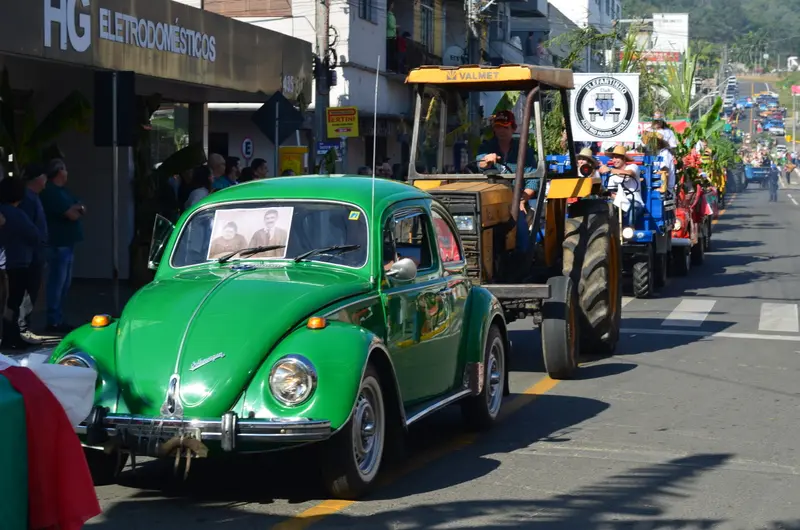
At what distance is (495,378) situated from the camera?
9.20 m

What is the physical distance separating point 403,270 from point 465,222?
3.15 meters

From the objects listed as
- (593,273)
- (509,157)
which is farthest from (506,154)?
(593,273)

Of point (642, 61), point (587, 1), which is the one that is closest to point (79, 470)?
point (642, 61)

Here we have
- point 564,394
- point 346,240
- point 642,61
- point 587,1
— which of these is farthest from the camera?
point 587,1

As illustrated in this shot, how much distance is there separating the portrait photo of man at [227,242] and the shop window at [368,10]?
24.7 meters

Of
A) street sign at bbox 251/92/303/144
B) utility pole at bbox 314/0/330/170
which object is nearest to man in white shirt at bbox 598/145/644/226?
street sign at bbox 251/92/303/144

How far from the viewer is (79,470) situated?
4430 mm

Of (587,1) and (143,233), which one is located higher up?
(587,1)

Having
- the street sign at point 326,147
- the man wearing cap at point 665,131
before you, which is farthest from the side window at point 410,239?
the man wearing cap at point 665,131

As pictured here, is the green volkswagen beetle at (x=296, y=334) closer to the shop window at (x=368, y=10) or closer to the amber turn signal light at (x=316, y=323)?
the amber turn signal light at (x=316, y=323)

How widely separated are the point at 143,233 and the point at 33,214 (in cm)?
471

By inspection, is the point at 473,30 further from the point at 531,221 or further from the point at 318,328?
the point at 318,328

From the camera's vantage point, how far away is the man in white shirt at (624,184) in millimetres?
19359

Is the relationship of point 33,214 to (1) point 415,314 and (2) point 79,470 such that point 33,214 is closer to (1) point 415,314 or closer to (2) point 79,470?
(1) point 415,314
